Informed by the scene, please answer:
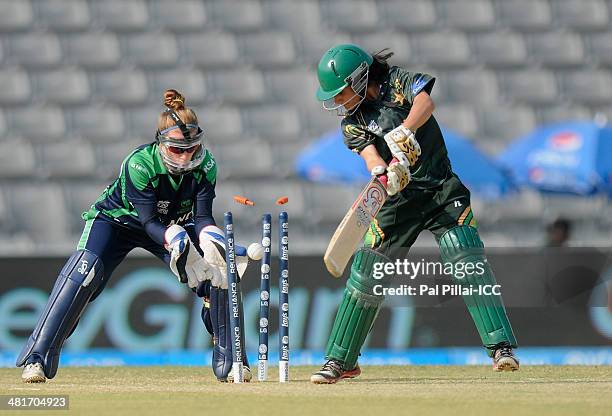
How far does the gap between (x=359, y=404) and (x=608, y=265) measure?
13.5ft

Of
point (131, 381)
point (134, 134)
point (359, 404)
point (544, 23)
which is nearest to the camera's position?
point (359, 404)

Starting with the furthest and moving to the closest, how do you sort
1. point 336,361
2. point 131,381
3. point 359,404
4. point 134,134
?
point 134,134 → point 131,381 → point 336,361 → point 359,404

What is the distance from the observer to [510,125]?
1224 centimetres

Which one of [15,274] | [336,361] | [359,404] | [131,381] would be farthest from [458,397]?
[15,274]

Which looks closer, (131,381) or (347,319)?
(347,319)

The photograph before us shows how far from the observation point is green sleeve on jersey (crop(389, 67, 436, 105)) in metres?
5.86

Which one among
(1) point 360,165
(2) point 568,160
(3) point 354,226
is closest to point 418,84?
(3) point 354,226

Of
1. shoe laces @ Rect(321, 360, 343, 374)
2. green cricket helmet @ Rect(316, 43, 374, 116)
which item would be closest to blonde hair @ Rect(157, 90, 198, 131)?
green cricket helmet @ Rect(316, 43, 374, 116)

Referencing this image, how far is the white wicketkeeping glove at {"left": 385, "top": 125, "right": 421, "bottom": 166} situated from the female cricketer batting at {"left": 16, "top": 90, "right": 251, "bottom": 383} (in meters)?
0.93

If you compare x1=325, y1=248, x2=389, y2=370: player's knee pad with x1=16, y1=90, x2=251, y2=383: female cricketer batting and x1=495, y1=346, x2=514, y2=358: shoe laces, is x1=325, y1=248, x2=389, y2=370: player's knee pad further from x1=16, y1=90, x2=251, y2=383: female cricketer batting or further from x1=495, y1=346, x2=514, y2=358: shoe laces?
x1=495, y1=346, x2=514, y2=358: shoe laces

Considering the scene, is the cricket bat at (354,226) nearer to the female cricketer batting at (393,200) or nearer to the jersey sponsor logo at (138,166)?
the female cricketer batting at (393,200)

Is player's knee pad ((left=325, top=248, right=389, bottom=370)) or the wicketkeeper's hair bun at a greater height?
the wicketkeeper's hair bun

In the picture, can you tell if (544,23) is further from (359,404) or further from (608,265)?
(359,404)

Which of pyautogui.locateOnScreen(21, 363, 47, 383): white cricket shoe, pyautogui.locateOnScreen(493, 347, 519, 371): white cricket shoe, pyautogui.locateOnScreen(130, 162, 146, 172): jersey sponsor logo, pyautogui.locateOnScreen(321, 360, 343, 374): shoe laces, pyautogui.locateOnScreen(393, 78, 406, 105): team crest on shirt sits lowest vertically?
pyautogui.locateOnScreen(21, 363, 47, 383): white cricket shoe
